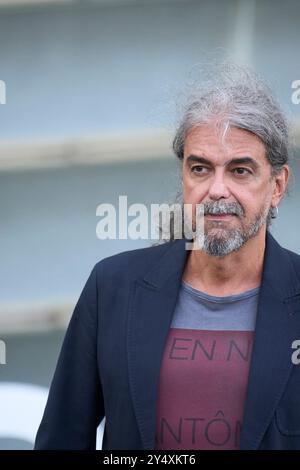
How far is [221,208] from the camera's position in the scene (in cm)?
216

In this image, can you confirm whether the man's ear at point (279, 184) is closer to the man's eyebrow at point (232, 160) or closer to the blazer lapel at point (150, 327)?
the man's eyebrow at point (232, 160)

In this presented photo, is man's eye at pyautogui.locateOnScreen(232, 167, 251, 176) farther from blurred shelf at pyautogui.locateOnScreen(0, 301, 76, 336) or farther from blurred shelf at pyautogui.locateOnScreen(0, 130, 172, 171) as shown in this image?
blurred shelf at pyautogui.locateOnScreen(0, 301, 76, 336)

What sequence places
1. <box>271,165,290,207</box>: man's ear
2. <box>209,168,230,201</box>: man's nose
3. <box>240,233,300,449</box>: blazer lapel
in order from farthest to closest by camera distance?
<box>271,165,290,207</box>: man's ear, <box>209,168,230,201</box>: man's nose, <box>240,233,300,449</box>: blazer lapel

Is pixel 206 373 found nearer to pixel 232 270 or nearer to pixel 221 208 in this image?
pixel 232 270

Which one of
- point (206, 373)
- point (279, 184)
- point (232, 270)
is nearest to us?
point (206, 373)

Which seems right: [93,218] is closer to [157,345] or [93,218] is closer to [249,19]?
[249,19]

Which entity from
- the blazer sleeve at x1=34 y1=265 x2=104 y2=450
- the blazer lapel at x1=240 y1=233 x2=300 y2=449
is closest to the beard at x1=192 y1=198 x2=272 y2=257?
the blazer lapel at x1=240 y1=233 x2=300 y2=449

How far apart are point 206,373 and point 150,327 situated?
0.53 ft

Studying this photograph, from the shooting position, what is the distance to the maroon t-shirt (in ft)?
6.85

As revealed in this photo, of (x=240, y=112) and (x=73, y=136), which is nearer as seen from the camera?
(x=240, y=112)

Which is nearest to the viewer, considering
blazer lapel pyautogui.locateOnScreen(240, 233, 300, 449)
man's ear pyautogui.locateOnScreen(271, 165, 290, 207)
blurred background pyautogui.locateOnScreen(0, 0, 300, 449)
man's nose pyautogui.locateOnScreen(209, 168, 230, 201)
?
blazer lapel pyautogui.locateOnScreen(240, 233, 300, 449)

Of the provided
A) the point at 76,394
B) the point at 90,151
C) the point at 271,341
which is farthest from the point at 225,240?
the point at 90,151

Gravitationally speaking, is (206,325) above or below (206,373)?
above

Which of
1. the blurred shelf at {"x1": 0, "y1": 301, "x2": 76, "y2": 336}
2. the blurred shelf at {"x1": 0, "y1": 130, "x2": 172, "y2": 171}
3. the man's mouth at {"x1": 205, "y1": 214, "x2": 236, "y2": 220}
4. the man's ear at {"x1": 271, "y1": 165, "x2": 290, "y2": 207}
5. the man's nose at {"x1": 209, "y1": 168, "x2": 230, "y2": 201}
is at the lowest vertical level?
the blurred shelf at {"x1": 0, "y1": 301, "x2": 76, "y2": 336}
